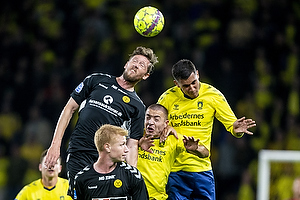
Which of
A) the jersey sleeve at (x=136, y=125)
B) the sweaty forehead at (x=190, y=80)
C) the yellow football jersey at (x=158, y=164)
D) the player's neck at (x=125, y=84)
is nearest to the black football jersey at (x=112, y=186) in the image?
the jersey sleeve at (x=136, y=125)

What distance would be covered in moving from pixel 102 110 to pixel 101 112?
3 centimetres

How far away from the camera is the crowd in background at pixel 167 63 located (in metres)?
11.0

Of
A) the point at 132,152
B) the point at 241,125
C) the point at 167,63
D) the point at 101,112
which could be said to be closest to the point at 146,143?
the point at 132,152

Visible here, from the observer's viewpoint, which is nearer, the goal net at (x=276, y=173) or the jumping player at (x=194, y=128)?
the jumping player at (x=194, y=128)

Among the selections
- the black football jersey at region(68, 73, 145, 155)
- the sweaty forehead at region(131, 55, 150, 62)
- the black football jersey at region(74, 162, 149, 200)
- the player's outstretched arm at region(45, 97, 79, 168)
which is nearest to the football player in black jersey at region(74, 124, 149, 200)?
the black football jersey at region(74, 162, 149, 200)

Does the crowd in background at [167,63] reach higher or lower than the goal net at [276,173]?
higher

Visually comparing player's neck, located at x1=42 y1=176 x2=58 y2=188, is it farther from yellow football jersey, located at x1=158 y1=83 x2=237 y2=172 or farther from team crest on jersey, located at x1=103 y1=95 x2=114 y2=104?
team crest on jersey, located at x1=103 y1=95 x2=114 y2=104

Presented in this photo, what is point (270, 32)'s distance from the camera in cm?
1253

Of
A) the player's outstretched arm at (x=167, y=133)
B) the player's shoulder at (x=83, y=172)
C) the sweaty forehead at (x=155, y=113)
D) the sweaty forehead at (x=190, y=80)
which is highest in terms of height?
the sweaty forehead at (x=190, y=80)

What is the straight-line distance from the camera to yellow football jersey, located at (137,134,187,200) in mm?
6301

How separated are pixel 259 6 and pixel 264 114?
301 cm

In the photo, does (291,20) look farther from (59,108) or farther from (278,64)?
(59,108)

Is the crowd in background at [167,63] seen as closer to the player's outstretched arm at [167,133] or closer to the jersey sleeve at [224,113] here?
the jersey sleeve at [224,113]

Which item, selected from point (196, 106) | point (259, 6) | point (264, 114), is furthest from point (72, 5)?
point (196, 106)
